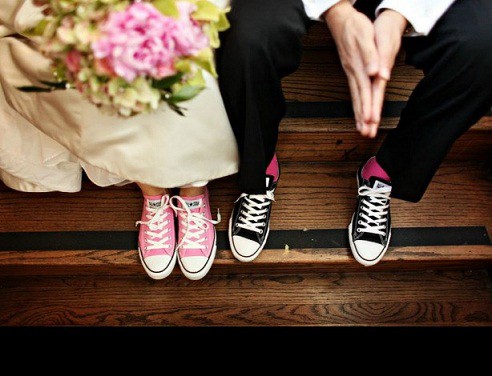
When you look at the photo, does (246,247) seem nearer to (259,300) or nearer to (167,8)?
(259,300)

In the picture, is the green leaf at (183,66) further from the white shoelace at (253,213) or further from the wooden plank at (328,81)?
the wooden plank at (328,81)

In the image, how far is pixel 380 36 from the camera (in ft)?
3.47

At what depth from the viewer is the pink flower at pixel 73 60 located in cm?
78

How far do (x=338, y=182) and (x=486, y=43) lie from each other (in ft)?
1.96

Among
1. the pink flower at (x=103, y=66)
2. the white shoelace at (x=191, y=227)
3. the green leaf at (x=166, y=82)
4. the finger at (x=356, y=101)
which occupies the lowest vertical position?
the white shoelace at (x=191, y=227)

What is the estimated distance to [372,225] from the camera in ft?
4.52

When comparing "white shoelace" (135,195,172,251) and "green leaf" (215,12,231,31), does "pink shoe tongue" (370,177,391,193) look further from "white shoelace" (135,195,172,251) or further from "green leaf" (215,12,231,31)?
"green leaf" (215,12,231,31)

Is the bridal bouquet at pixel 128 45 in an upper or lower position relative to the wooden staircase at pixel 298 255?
upper

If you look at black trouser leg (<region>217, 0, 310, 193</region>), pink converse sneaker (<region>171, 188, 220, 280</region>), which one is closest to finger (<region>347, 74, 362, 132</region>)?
black trouser leg (<region>217, 0, 310, 193</region>)

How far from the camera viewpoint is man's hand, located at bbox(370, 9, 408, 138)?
1.02 meters

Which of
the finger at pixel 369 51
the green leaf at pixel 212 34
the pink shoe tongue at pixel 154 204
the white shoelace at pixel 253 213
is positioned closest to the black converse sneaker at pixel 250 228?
the white shoelace at pixel 253 213

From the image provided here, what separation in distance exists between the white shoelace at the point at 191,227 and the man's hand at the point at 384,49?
53 centimetres
